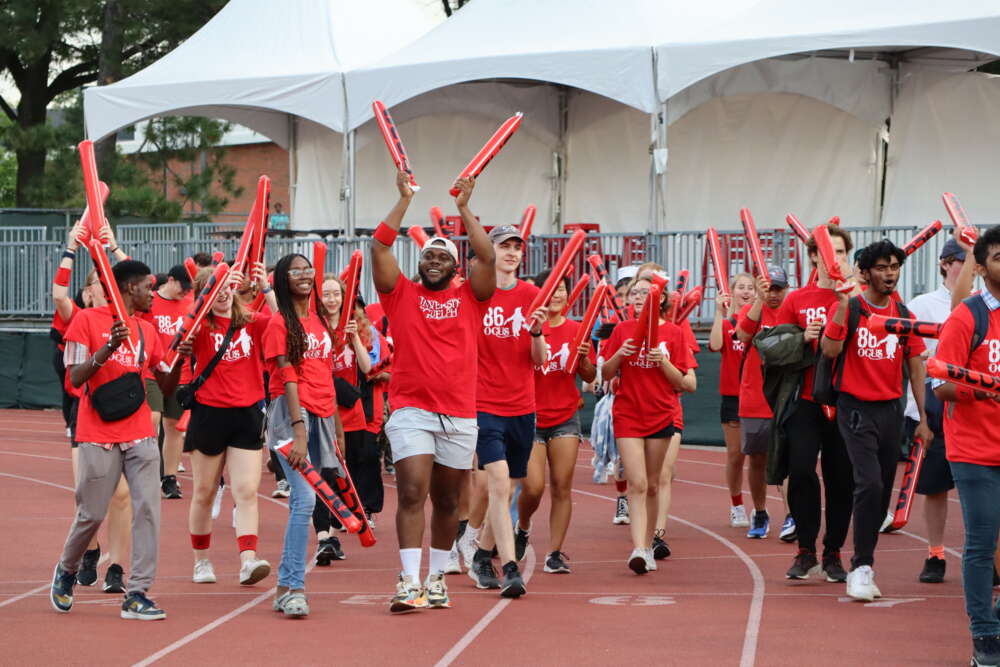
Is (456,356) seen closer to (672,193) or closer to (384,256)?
(384,256)

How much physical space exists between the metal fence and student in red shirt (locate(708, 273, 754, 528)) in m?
6.59

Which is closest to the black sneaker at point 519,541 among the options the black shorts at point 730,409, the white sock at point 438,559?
the white sock at point 438,559

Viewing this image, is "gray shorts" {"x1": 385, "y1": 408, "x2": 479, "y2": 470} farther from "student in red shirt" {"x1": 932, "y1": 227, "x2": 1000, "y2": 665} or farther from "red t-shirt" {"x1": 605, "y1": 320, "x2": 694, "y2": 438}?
"student in red shirt" {"x1": 932, "y1": 227, "x2": 1000, "y2": 665}

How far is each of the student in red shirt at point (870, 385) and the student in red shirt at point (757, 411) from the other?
217 cm

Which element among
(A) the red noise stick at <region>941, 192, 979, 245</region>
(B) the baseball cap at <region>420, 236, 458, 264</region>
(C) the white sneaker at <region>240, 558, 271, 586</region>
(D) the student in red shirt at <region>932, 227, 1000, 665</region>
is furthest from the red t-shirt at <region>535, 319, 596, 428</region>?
(D) the student in red shirt at <region>932, 227, 1000, 665</region>

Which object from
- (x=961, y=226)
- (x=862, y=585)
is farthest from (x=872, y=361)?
(x=862, y=585)

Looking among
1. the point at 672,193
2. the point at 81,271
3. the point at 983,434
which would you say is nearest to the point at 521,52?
the point at 672,193

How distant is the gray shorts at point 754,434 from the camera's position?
459 inches

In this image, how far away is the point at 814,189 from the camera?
24281 mm

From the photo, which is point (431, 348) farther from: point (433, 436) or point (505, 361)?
point (505, 361)

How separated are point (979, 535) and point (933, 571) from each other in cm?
274

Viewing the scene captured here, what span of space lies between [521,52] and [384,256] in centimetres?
1338

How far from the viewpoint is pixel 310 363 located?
9.48 meters

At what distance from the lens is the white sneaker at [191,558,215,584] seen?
32.2 feet
